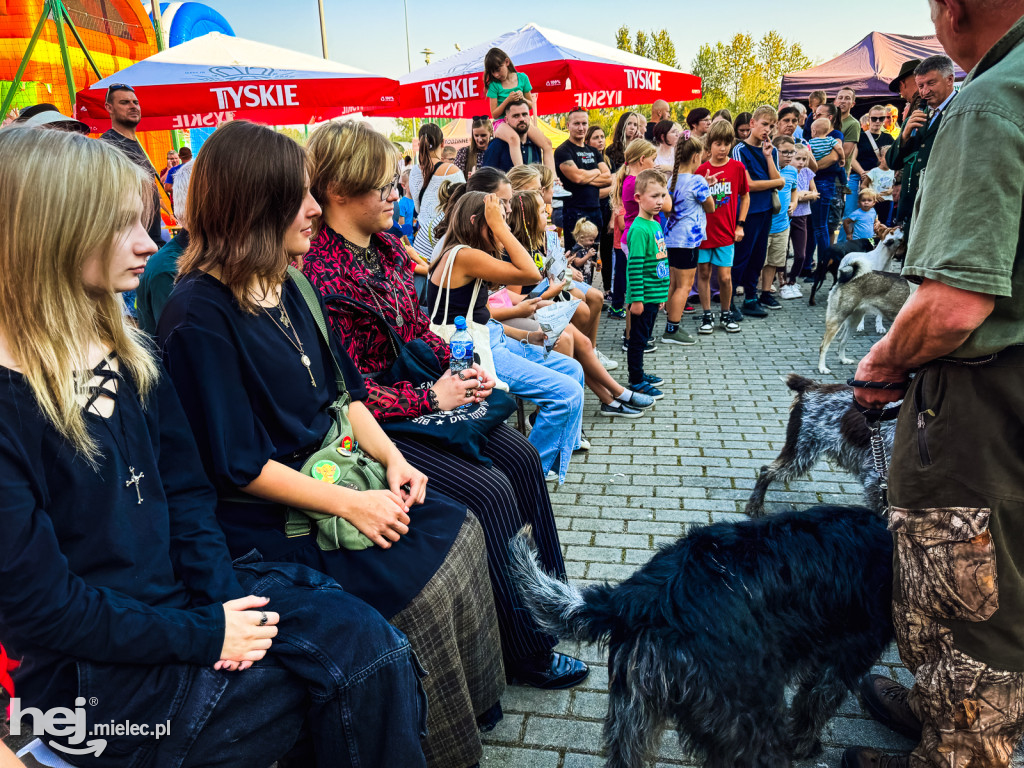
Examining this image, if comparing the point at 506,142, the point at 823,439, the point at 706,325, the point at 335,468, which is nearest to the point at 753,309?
the point at 706,325

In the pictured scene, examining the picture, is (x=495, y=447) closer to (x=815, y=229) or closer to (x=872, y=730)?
(x=872, y=730)

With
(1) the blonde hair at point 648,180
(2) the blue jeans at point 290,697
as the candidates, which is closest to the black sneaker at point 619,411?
(1) the blonde hair at point 648,180

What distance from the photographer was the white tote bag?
340cm

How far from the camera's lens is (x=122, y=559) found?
1478 millimetres

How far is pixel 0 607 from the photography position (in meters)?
1.29

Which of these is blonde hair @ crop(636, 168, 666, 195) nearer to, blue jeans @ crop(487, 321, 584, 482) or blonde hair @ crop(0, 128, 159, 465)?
blue jeans @ crop(487, 321, 584, 482)

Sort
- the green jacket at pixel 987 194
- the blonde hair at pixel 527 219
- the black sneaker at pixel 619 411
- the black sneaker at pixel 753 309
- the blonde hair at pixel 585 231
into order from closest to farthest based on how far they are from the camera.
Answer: the green jacket at pixel 987 194, the blonde hair at pixel 527 219, the black sneaker at pixel 619 411, the blonde hair at pixel 585 231, the black sneaker at pixel 753 309

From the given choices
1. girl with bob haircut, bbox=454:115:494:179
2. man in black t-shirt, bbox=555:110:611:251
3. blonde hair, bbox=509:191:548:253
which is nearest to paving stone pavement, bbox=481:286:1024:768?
blonde hair, bbox=509:191:548:253

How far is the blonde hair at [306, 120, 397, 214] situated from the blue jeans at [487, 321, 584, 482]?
5.21 feet

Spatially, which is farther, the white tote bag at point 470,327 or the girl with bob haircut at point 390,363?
the white tote bag at point 470,327

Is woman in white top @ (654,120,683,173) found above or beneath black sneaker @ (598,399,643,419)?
above

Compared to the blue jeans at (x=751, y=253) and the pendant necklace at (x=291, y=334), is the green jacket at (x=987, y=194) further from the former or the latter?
the blue jeans at (x=751, y=253)

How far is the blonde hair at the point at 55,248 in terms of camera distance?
1.39 metres

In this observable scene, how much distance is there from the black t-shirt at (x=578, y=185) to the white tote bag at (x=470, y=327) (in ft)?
17.3
